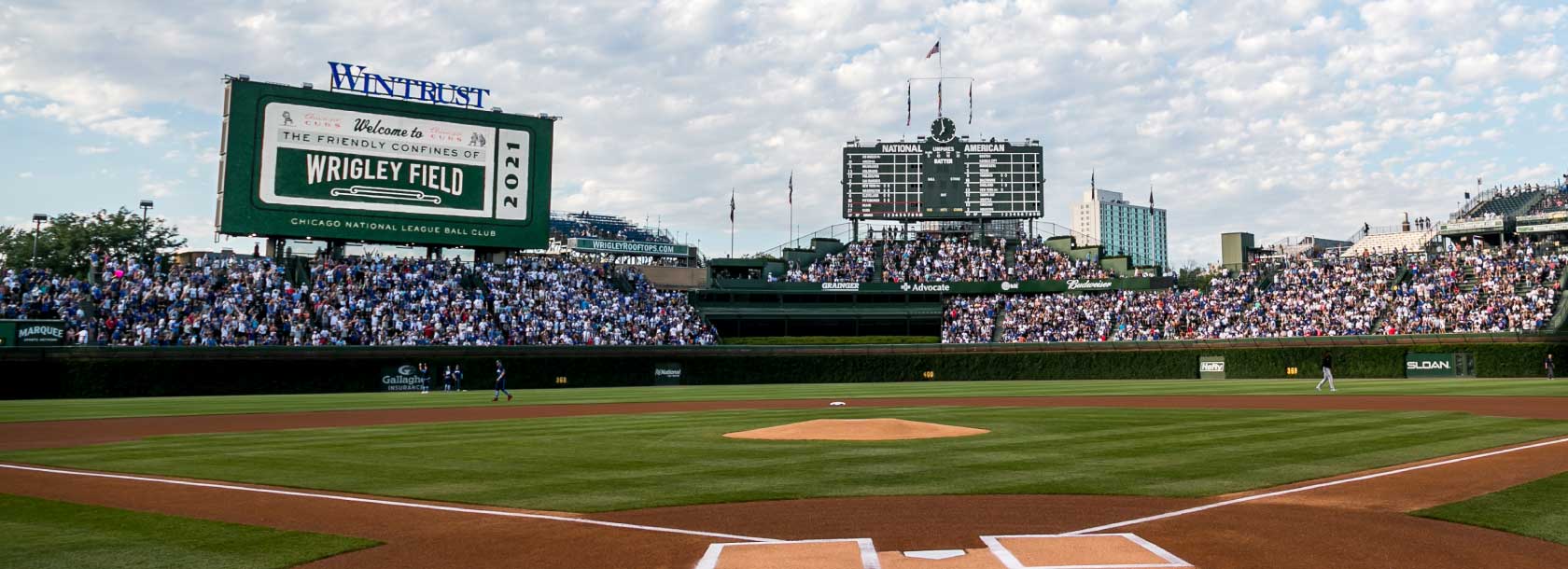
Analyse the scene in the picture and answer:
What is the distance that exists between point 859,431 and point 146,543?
1129cm

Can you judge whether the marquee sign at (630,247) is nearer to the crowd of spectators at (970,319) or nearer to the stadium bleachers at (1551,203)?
the crowd of spectators at (970,319)

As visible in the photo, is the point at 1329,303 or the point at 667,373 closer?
the point at 1329,303

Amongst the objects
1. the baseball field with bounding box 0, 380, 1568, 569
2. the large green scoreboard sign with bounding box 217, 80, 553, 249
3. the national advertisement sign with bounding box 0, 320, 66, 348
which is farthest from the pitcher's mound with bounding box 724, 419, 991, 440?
the large green scoreboard sign with bounding box 217, 80, 553, 249

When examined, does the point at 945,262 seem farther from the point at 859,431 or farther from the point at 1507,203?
the point at 859,431

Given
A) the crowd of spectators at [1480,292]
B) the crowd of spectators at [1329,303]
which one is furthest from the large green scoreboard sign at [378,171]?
the crowd of spectators at [1480,292]

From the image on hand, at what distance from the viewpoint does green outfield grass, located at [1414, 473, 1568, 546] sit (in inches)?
318

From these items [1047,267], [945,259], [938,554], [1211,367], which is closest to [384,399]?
[938,554]

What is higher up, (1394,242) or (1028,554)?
(1394,242)

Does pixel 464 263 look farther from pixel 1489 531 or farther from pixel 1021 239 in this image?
pixel 1489 531

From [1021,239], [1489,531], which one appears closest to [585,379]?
[1021,239]

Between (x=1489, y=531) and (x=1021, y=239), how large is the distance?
66283 millimetres

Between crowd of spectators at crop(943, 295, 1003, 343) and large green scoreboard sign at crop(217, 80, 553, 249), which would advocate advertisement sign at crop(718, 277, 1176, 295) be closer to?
crowd of spectators at crop(943, 295, 1003, 343)

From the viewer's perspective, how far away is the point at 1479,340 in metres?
42.1

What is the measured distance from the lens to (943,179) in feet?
235
